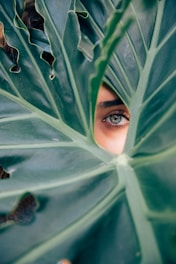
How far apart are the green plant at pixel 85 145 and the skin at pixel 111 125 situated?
219 mm

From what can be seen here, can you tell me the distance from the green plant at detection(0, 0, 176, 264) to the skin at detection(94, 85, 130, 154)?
22 cm

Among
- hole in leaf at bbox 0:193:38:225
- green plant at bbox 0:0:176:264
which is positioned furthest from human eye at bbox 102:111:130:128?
hole in leaf at bbox 0:193:38:225

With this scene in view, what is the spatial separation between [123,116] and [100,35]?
30cm

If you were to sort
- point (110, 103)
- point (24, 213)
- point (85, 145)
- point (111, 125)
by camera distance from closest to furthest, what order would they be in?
point (24, 213) → point (85, 145) → point (110, 103) → point (111, 125)

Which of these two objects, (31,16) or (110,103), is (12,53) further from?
(110,103)

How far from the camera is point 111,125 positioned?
46.4 inches

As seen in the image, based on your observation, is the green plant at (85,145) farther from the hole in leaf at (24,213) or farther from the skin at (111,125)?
the skin at (111,125)

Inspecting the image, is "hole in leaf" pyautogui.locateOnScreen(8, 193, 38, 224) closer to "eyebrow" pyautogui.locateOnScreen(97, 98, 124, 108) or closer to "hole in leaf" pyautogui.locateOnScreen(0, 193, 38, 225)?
"hole in leaf" pyautogui.locateOnScreen(0, 193, 38, 225)

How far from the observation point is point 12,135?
74cm

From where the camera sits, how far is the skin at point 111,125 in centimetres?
109

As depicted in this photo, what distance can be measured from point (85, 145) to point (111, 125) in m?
0.51

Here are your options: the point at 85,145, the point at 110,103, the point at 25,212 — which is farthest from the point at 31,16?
the point at 25,212

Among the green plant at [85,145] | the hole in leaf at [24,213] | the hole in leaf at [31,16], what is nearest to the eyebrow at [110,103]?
the green plant at [85,145]

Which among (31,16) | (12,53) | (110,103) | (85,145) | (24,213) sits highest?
(31,16)
